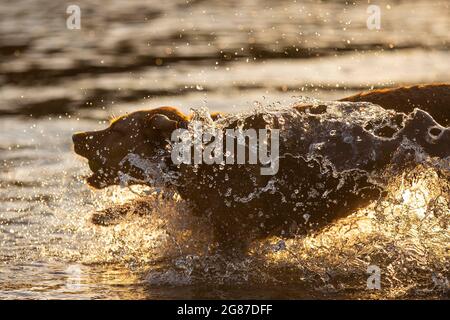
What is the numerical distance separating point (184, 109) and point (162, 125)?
477cm

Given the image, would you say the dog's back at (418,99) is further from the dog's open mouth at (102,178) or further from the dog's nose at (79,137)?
the dog's nose at (79,137)

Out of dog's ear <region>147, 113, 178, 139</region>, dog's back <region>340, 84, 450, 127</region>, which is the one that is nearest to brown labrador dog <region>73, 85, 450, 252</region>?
dog's ear <region>147, 113, 178, 139</region>

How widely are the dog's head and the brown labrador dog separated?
1cm

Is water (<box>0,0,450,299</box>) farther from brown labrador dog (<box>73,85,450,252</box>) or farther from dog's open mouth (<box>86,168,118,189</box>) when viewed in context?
dog's open mouth (<box>86,168,118,189</box>)

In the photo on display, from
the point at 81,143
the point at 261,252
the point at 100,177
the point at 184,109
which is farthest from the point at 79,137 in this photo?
the point at 184,109

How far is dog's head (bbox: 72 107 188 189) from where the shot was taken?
8.74m

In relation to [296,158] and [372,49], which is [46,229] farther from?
[372,49]

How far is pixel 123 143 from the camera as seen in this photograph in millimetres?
8828

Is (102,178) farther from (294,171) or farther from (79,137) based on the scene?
(294,171)

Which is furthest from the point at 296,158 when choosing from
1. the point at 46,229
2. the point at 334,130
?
the point at 46,229

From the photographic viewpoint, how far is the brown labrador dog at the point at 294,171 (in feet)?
27.9

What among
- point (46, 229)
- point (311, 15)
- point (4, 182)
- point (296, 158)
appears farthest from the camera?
point (311, 15)

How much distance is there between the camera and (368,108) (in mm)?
8688
